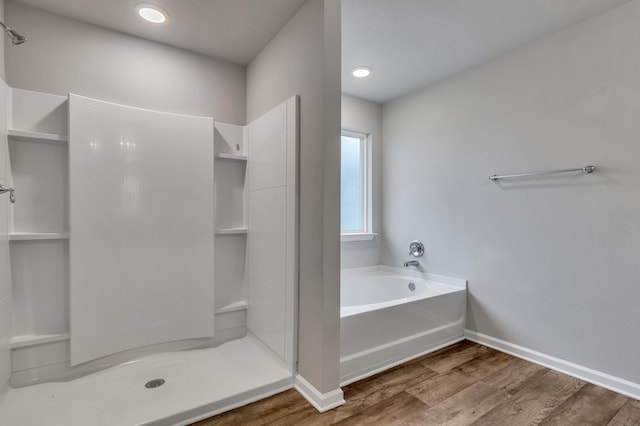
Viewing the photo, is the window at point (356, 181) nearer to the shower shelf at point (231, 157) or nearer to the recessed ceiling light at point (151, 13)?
the shower shelf at point (231, 157)

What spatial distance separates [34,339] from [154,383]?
736 mm

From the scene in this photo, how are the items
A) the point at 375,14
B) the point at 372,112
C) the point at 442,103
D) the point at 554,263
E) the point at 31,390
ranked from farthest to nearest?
the point at 372,112 < the point at 442,103 < the point at 554,263 < the point at 375,14 < the point at 31,390

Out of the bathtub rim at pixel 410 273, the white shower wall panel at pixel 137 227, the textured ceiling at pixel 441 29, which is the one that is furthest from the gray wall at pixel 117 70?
the bathtub rim at pixel 410 273

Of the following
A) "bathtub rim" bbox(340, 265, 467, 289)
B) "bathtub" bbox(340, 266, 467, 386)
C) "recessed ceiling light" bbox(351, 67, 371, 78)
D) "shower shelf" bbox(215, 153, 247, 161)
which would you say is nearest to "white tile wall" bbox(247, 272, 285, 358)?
"bathtub" bbox(340, 266, 467, 386)

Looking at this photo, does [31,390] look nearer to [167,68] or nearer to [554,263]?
[167,68]

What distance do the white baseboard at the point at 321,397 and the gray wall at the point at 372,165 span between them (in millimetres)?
1558

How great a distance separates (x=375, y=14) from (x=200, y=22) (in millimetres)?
1109

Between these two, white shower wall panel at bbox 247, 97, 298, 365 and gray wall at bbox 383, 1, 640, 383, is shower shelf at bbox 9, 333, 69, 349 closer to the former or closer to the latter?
white shower wall panel at bbox 247, 97, 298, 365

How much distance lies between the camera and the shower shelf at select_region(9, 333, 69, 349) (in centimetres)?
175

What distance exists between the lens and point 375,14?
6.46 feet

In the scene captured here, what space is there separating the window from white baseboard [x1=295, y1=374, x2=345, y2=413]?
1836mm

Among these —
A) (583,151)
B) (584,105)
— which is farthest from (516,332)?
(584,105)

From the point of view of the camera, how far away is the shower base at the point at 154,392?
4.93 ft

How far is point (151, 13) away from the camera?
188cm
